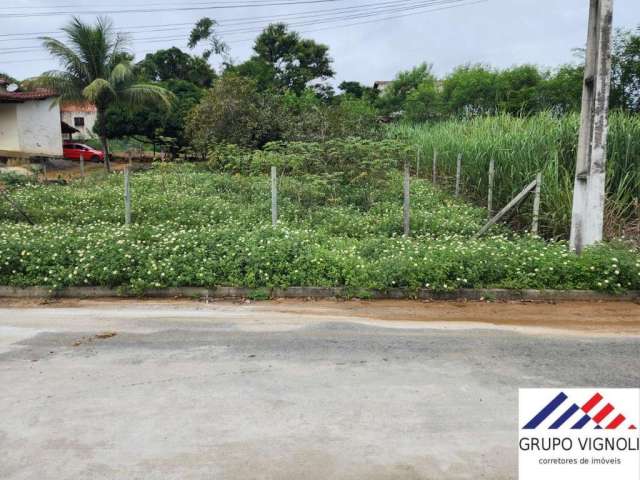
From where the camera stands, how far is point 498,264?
23.2 feet

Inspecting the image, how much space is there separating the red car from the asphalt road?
28.1m

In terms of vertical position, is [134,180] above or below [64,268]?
above

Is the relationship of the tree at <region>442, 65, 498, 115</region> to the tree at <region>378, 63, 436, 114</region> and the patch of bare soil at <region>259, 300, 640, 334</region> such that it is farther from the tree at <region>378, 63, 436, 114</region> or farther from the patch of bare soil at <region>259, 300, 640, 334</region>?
the patch of bare soil at <region>259, 300, 640, 334</region>

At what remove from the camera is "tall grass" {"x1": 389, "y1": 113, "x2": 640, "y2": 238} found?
355 inches

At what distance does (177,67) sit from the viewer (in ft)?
151

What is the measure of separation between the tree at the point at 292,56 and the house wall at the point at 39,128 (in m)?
17.6

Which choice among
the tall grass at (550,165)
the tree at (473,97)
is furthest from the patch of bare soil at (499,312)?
the tree at (473,97)

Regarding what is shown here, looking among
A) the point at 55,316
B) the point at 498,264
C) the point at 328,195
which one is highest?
the point at 328,195

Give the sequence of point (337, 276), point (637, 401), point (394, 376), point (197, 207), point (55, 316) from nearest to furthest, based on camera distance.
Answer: point (637, 401)
point (394, 376)
point (55, 316)
point (337, 276)
point (197, 207)

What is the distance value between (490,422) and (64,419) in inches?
116

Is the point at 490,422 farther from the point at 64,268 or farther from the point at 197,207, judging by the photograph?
the point at 197,207

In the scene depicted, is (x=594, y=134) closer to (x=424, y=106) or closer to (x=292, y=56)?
(x=424, y=106)

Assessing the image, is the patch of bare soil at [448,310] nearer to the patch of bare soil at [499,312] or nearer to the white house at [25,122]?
the patch of bare soil at [499,312]

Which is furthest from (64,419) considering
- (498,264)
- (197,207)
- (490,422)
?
(197,207)
